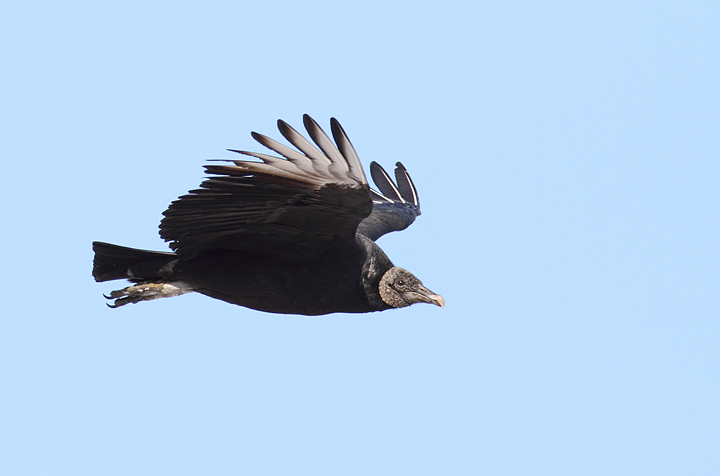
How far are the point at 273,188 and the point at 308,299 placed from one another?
961 mm

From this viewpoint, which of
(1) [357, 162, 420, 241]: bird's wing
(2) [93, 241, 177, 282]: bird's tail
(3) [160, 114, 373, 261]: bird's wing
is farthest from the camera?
(1) [357, 162, 420, 241]: bird's wing

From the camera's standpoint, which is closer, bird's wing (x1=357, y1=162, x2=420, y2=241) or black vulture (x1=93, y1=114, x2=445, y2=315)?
black vulture (x1=93, y1=114, x2=445, y2=315)

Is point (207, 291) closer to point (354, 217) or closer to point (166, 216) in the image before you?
point (166, 216)

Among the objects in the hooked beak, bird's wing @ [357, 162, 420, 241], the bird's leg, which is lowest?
the hooked beak

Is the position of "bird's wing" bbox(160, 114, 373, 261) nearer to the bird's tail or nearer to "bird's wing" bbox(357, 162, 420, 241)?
the bird's tail

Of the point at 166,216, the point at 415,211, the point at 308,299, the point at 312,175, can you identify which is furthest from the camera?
the point at 415,211

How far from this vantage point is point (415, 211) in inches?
305

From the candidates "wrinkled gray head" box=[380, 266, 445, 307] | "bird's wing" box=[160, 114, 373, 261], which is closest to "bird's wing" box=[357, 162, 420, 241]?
"wrinkled gray head" box=[380, 266, 445, 307]

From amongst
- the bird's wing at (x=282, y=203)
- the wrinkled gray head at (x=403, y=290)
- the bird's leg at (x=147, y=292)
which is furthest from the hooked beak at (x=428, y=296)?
the bird's leg at (x=147, y=292)

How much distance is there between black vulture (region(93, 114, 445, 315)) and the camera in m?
5.11

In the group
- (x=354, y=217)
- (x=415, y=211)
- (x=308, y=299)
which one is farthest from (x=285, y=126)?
(x=415, y=211)

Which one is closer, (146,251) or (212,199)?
(212,199)

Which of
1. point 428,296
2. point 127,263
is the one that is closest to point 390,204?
point 428,296

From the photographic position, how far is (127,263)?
20.3ft
